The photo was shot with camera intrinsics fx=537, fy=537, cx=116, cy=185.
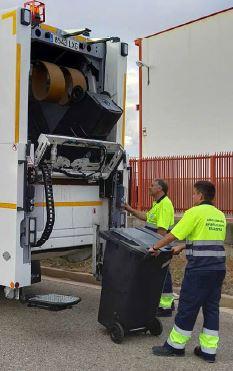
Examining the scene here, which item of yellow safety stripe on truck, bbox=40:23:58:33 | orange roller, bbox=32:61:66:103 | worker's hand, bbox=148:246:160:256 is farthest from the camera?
orange roller, bbox=32:61:66:103

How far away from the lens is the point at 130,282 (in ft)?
16.3

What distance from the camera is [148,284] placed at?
5.05m

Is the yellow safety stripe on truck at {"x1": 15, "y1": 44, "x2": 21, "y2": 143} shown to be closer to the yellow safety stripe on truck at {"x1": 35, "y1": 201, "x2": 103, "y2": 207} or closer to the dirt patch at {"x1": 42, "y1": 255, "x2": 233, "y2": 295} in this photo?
the yellow safety stripe on truck at {"x1": 35, "y1": 201, "x2": 103, "y2": 207}

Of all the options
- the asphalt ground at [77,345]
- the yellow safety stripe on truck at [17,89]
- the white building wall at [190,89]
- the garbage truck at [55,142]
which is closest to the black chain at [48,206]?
the garbage truck at [55,142]

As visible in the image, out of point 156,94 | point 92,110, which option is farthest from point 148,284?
point 156,94

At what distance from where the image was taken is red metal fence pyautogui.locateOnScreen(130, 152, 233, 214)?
11.3 metres

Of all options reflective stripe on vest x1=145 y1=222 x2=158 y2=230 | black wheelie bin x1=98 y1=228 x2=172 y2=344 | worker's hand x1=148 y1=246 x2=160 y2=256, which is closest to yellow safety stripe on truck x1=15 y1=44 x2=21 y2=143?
black wheelie bin x1=98 y1=228 x2=172 y2=344

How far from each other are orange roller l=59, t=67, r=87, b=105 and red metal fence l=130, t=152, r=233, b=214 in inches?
173

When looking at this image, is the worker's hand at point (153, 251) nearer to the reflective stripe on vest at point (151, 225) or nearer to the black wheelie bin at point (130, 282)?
the black wheelie bin at point (130, 282)

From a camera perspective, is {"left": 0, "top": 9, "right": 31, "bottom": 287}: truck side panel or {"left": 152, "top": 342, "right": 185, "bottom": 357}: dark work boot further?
{"left": 0, "top": 9, "right": 31, "bottom": 287}: truck side panel

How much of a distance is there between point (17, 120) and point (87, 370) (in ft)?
8.11

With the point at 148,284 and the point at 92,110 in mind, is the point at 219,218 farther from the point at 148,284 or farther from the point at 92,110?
the point at 92,110

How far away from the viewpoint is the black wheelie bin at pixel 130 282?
496 centimetres

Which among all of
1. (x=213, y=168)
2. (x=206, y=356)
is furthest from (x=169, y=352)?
(x=213, y=168)
